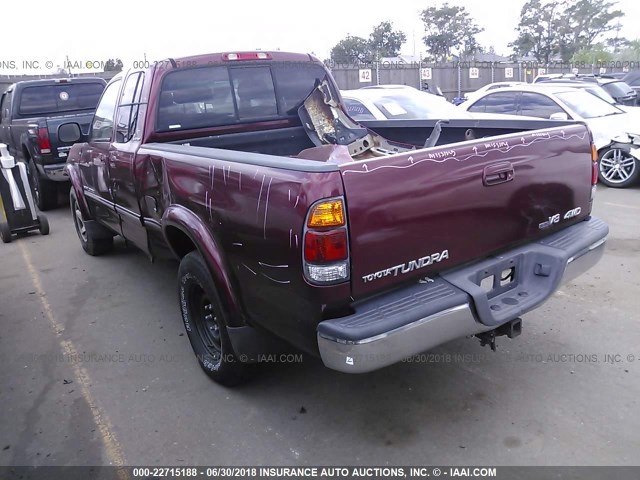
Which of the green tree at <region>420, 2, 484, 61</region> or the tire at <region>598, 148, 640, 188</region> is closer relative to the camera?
the tire at <region>598, 148, 640, 188</region>

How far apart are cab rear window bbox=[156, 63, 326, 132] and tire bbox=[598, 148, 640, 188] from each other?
19.9 ft

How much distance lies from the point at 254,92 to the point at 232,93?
0.20 meters

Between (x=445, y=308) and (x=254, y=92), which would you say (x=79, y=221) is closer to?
(x=254, y=92)

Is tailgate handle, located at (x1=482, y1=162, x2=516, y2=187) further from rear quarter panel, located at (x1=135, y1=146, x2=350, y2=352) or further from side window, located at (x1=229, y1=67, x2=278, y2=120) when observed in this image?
side window, located at (x1=229, y1=67, x2=278, y2=120)

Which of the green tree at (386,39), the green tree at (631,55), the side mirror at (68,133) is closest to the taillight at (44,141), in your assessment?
the side mirror at (68,133)

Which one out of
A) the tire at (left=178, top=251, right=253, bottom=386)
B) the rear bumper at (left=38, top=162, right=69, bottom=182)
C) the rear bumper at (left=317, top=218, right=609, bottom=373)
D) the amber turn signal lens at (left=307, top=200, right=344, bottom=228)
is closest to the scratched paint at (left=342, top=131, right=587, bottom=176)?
the amber turn signal lens at (left=307, top=200, right=344, bottom=228)

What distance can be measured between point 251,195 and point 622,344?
284cm

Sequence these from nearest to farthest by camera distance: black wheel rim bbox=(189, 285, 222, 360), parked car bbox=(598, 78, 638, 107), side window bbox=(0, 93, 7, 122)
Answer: black wheel rim bbox=(189, 285, 222, 360) → side window bbox=(0, 93, 7, 122) → parked car bbox=(598, 78, 638, 107)

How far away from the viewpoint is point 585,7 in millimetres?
60781

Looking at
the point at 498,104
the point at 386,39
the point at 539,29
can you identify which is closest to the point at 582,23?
the point at 539,29

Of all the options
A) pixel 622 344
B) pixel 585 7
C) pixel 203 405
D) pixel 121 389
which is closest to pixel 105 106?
pixel 121 389

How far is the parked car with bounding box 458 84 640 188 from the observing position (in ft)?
28.0

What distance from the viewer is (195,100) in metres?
4.15

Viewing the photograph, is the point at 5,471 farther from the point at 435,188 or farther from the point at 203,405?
the point at 435,188
